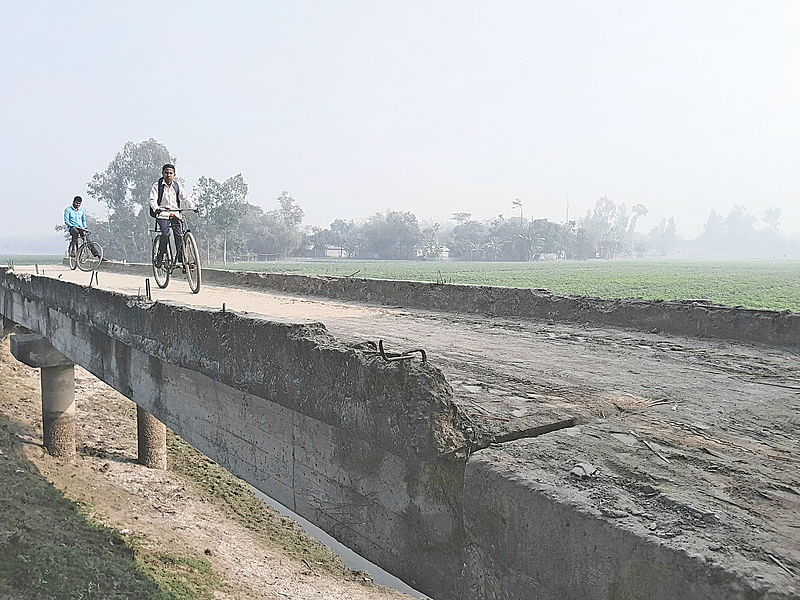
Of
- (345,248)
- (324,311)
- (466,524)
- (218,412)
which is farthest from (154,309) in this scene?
(345,248)

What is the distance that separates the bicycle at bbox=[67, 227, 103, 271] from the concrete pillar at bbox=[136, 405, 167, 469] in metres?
4.54

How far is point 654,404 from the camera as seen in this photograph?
3.73 metres

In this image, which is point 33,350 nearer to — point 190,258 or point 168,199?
point 190,258

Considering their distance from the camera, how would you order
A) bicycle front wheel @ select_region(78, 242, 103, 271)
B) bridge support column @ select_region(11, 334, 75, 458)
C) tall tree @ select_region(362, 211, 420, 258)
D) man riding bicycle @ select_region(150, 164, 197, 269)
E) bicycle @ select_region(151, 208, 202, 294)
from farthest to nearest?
tall tree @ select_region(362, 211, 420, 258) < bicycle front wheel @ select_region(78, 242, 103, 271) < bridge support column @ select_region(11, 334, 75, 458) < bicycle @ select_region(151, 208, 202, 294) < man riding bicycle @ select_region(150, 164, 197, 269)

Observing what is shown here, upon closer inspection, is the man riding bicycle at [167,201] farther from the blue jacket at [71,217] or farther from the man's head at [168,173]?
the blue jacket at [71,217]

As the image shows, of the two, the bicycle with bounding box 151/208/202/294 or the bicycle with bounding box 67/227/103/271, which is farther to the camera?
the bicycle with bounding box 67/227/103/271

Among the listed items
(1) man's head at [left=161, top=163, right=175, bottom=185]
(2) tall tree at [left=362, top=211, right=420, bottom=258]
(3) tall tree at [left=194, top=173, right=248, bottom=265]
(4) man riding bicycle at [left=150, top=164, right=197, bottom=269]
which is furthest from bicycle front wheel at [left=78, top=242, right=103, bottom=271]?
(2) tall tree at [left=362, top=211, right=420, bottom=258]

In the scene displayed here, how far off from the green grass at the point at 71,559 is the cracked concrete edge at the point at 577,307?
5052mm

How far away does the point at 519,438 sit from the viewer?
3.04m

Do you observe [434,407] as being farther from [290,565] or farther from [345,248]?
[345,248]

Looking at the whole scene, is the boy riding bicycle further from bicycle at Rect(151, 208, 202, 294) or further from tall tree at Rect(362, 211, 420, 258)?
tall tree at Rect(362, 211, 420, 258)

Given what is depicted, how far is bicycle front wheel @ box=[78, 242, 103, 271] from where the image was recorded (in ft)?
58.2

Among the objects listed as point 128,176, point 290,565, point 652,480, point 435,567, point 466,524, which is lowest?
point 290,565

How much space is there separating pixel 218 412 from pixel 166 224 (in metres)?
5.76
